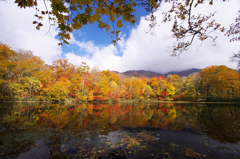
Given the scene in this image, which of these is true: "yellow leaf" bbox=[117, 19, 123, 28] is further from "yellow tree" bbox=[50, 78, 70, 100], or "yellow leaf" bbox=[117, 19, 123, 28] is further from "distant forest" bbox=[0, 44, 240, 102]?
"yellow tree" bbox=[50, 78, 70, 100]

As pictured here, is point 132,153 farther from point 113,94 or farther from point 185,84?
point 185,84

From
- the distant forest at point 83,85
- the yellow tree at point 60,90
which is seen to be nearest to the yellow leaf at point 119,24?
the distant forest at point 83,85

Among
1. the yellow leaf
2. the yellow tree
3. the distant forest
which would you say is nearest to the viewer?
the yellow leaf

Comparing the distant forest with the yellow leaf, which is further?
the distant forest

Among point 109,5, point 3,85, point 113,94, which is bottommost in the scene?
point 113,94

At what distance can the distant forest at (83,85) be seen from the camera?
24062 mm

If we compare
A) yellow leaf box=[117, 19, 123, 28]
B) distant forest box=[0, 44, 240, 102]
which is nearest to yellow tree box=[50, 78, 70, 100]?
distant forest box=[0, 44, 240, 102]

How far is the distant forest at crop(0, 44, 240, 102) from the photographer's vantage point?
24062mm

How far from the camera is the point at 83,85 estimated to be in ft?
107

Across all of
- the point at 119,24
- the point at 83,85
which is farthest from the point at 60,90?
the point at 119,24

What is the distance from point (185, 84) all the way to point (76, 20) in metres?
47.1

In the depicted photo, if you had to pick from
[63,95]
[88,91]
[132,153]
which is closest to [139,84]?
[88,91]

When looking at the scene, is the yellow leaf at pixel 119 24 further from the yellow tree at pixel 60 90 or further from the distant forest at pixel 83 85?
the yellow tree at pixel 60 90

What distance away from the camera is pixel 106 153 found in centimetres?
336
